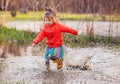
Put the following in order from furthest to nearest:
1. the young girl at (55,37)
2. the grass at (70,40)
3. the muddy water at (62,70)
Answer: the grass at (70,40) → the young girl at (55,37) → the muddy water at (62,70)

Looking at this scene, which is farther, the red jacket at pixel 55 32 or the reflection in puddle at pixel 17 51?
the reflection in puddle at pixel 17 51

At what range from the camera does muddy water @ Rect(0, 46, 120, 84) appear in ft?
24.1

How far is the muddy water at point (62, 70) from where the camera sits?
24.1ft

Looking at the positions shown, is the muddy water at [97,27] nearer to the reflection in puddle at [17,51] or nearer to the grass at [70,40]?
the grass at [70,40]

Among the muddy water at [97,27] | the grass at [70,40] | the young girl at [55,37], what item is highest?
the young girl at [55,37]

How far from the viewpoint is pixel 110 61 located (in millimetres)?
9234

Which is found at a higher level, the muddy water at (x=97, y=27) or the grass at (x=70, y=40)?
the grass at (x=70, y=40)

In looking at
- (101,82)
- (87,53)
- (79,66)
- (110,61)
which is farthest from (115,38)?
(101,82)

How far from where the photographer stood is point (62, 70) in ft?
27.1

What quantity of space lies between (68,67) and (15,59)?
1475 mm

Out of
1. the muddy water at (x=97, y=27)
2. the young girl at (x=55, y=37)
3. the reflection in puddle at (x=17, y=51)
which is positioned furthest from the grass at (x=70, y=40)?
the young girl at (x=55, y=37)

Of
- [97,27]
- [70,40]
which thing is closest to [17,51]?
[70,40]

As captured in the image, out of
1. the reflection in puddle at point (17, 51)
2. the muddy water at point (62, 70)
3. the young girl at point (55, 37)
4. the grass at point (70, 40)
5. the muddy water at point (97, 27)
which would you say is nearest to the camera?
the muddy water at point (62, 70)

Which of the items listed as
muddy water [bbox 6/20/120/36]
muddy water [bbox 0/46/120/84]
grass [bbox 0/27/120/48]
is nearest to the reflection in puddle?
muddy water [bbox 0/46/120/84]
